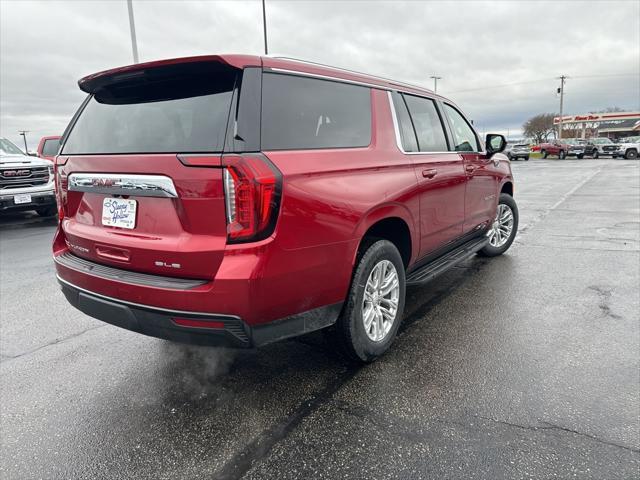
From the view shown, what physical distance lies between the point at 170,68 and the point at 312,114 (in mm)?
809

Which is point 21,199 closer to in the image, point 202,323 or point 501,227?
point 202,323

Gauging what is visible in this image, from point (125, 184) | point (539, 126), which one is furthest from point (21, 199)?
point (539, 126)

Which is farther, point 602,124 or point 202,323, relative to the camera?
point 602,124

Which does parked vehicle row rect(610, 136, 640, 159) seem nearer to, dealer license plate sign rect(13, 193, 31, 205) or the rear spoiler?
dealer license plate sign rect(13, 193, 31, 205)

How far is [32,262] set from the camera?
20.6ft

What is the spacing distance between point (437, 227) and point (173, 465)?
8.82 ft

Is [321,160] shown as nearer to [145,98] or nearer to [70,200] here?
[145,98]

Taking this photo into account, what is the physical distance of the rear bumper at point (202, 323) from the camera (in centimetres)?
227

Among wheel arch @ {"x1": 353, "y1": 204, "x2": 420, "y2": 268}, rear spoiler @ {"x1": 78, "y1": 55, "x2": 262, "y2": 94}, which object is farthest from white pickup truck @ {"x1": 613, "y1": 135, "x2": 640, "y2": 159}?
rear spoiler @ {"x1": 78, "y1": 55, "x2": 262, "y2": 94}

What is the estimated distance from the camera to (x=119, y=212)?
8.34 ft

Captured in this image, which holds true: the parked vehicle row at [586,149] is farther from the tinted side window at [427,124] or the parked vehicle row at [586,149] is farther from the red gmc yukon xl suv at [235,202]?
the red gmc yukon xl suv at [235,202]

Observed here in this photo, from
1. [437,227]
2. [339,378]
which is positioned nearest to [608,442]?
[339,378]

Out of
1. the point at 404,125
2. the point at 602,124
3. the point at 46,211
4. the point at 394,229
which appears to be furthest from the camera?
the point at 602,124

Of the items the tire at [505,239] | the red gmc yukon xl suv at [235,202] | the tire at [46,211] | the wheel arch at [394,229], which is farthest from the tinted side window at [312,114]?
the tire at [46,211]
